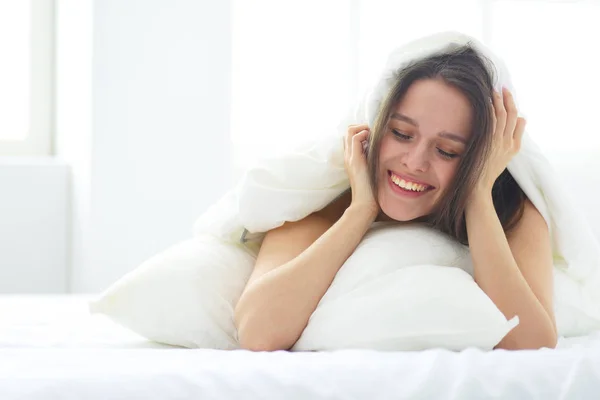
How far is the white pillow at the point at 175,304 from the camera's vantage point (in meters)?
1.51

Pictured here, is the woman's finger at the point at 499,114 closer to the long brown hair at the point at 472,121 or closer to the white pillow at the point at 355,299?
the long brown hair at the point at 472,121

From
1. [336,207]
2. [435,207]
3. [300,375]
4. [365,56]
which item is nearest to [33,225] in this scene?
[365,56]

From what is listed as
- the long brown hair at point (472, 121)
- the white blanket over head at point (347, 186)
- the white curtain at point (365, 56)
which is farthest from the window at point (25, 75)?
the long brown hair at point (472, 121)

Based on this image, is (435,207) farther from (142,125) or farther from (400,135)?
(142,125)

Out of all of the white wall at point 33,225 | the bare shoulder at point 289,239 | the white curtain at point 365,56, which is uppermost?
the white curtain at point 365,56

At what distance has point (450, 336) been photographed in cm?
133

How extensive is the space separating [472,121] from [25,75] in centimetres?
259

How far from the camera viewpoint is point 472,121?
1564 millimetres

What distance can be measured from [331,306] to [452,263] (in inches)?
11.0

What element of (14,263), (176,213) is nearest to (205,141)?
(176,213)

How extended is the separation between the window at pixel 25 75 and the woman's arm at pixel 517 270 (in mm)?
2555

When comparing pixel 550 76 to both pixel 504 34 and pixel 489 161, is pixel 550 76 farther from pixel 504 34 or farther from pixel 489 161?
pixel 489 161

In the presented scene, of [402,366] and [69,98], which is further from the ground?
[69,98]

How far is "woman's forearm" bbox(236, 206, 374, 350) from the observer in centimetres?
145
